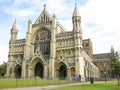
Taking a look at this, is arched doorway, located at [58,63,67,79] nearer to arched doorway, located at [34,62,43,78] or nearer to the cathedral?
the cathedral

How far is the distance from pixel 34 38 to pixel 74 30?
1647 cm

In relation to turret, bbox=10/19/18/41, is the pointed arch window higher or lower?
lower

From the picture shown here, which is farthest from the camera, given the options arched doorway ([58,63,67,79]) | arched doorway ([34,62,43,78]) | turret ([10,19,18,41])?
turret ([10,19,18,41])

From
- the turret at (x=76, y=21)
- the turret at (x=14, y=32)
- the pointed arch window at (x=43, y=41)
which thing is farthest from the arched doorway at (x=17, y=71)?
the turret at (x=76, y=21)

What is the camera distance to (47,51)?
201 feet

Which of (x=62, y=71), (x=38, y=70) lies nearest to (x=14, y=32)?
(x=38, y=70)

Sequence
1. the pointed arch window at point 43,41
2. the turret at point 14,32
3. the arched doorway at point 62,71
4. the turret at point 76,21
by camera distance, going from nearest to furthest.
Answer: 1. the turret at point 76,21
2. the arched doorway at point 62,71
3. the pointed arch window at point 43,41
4. the turret at point 14,32

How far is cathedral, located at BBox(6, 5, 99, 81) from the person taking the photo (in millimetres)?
55156

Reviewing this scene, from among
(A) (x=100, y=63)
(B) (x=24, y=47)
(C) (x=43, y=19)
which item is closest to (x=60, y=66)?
(B) (x=24, y=47)

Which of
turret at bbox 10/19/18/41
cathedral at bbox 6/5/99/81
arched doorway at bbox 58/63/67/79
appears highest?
turret at bbox 10/19/18/41

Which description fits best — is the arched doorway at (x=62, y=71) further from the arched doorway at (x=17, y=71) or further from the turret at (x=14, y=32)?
the turret at (x=14, y=32)

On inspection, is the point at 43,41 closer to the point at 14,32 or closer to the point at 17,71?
the point at 14,32

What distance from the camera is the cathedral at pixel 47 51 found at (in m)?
55.2

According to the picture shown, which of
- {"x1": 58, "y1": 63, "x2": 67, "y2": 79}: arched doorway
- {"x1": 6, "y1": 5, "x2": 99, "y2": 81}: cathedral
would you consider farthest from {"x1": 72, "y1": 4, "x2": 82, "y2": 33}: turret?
{"x1": 58, "y1": 63, "x2": 67, "y2": 79}: arched doorway
